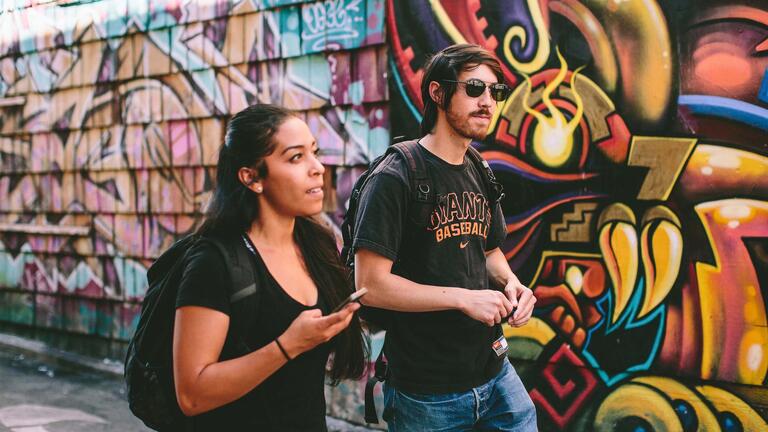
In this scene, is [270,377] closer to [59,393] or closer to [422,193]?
[422,193]

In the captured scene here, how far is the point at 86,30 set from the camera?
269 inches

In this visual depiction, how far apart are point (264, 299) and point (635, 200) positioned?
2.58 m

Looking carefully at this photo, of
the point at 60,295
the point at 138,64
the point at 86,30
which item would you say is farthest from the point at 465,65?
the point at 60,295

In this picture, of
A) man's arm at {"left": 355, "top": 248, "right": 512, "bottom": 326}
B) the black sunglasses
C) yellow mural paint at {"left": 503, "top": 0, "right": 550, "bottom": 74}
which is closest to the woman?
man's arm at {"left": 355, "top": 248, "right": 512, "bottom": 326}

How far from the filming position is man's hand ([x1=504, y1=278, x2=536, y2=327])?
106 inches

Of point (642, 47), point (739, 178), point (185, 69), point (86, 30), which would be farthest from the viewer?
point (86, 30)

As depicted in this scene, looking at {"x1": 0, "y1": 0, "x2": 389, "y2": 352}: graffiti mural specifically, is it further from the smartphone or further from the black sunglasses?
the smartphone

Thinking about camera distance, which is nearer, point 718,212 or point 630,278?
point 718,212

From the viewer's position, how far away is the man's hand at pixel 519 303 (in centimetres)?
270

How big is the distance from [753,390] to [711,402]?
209 mm

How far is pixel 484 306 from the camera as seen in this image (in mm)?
2551

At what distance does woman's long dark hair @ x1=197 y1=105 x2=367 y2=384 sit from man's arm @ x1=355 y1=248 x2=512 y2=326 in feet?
0.76

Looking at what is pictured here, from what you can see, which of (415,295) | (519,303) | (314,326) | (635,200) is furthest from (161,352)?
(635,200)

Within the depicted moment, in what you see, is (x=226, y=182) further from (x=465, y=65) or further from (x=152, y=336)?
(x=465, y=65)
